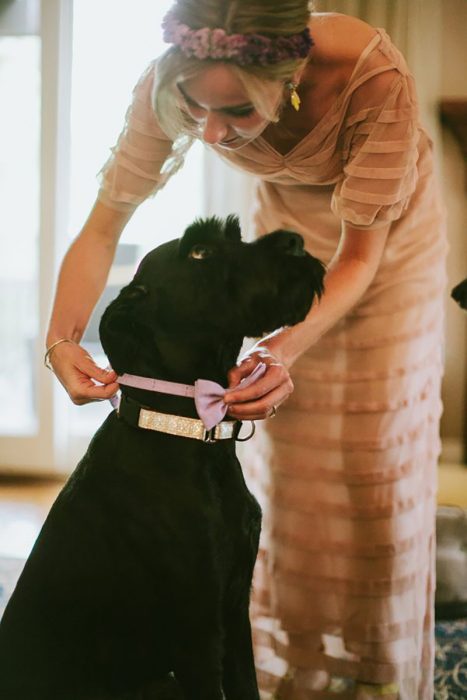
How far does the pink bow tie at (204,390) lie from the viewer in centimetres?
102

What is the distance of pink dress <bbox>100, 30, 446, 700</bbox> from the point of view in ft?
4.52

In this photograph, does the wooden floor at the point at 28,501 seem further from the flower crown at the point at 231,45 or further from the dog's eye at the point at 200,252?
the flower crown at the point at 231,45

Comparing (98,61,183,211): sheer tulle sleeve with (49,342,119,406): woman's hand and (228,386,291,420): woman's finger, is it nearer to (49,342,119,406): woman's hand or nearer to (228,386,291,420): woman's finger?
(49,342,119,406): woman's hand

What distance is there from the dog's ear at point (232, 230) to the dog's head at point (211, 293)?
0.01m

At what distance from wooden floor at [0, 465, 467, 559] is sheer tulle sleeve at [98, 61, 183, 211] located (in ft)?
5.04

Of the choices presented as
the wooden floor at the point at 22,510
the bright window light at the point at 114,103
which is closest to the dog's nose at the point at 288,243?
the wooden floor at the point at 22,510

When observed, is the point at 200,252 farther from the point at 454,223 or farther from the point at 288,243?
the point at 454,223

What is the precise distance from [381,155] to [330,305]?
27cm

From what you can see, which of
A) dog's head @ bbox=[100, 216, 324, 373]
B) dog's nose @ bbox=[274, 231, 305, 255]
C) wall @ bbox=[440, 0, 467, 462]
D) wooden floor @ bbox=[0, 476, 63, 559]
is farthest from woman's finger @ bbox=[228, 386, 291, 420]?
wall @ bbox=[440, 0, 467, 462]

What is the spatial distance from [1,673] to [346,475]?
2.30 feet

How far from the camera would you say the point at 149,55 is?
A: 119 inches

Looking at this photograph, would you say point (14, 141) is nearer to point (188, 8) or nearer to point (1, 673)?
point (188, 8)

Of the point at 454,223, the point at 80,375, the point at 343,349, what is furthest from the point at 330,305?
the point at 454,223

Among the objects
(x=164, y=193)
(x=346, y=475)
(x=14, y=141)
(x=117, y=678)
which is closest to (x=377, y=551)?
(x=346, y=475)
